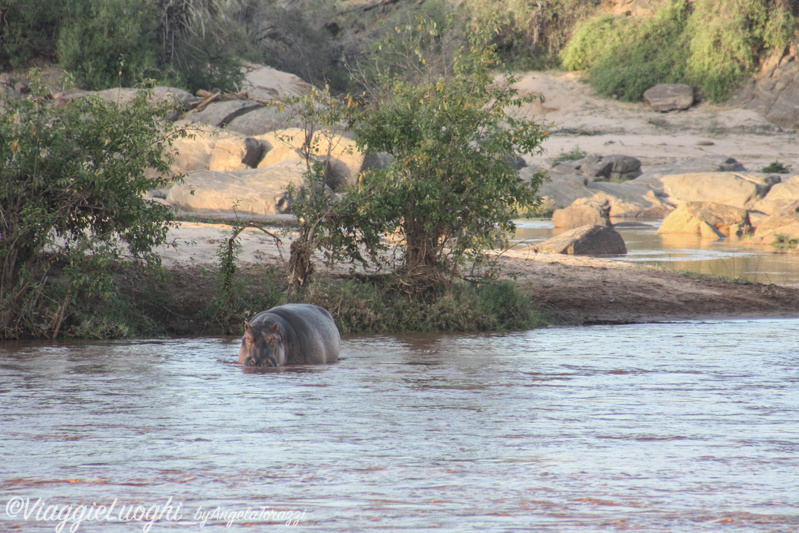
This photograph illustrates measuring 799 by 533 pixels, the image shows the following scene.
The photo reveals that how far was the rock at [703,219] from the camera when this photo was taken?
993 inches

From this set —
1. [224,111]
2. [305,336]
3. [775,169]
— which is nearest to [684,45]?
[775,169]

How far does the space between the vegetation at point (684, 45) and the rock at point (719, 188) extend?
14284mm

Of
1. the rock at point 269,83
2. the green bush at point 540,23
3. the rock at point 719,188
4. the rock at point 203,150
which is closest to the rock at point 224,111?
the rock at point 203,150

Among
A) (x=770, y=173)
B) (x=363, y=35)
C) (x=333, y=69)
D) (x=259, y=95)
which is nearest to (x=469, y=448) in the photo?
(x=770, y=173)

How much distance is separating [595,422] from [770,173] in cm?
3022

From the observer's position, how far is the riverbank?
37.2 feet

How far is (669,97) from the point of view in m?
43.4

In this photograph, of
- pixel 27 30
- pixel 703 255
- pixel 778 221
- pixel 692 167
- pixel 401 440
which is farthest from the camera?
pixel 27 30

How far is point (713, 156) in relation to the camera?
1384 inches

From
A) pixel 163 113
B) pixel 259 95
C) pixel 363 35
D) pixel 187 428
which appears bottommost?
pixel 187 428

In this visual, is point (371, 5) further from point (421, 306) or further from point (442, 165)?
point (421, 306)

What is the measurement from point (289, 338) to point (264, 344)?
0.25 metres

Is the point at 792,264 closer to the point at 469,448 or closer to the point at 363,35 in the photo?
the point at 469,448

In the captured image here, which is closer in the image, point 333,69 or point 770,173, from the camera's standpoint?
point 770,173
